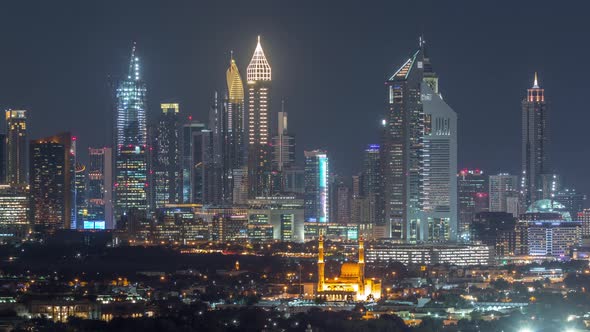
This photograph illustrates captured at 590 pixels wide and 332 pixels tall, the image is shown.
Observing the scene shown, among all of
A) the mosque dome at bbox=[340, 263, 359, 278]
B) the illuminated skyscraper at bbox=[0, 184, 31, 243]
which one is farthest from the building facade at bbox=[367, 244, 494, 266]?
the mosque dome at bbox=[340, 263, 359, 278]

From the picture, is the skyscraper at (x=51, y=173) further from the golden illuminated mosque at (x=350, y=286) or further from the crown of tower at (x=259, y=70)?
the golden illuminated mosque at (x=350, y=286)

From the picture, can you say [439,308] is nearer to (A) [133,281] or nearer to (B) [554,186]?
(A) [133,281]

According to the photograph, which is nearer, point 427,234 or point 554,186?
point 427,234

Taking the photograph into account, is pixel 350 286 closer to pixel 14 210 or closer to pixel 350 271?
pixel 350 271

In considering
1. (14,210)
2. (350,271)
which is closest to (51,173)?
(14,210)

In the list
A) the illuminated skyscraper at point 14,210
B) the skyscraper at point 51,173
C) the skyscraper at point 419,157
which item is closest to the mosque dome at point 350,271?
the skyscraper at point 419,157

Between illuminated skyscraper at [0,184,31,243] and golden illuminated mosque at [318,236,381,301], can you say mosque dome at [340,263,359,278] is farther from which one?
illuminated skyscraper at [0,184,31,243]

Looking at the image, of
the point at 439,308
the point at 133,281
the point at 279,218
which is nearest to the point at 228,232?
the point at 279,218
